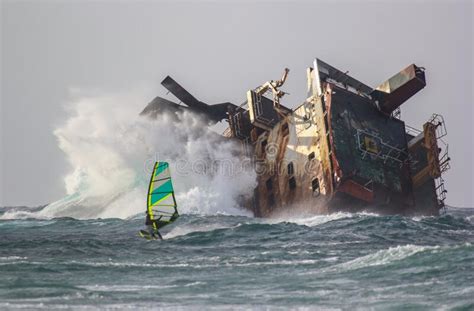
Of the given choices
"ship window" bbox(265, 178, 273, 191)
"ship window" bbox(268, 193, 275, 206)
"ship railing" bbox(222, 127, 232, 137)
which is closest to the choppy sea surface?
"ship window" bbox(268, 193, 275, 206)

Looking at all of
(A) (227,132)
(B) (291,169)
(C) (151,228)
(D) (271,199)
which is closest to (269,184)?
(D) (271,199)

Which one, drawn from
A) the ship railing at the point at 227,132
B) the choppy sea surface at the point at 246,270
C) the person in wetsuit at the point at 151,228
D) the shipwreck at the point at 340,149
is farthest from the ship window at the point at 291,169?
the person in wetsuit at the point at 151,228

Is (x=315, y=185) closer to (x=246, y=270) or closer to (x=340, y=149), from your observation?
(x=340, y=149)

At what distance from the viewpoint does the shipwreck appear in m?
44.4

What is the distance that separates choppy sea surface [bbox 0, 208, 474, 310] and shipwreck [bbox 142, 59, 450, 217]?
270 inches

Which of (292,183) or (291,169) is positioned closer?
(292,183)

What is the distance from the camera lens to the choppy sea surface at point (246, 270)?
20.6 m

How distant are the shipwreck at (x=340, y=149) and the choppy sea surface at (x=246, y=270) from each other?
6.87 metres

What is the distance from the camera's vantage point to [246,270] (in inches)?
1001

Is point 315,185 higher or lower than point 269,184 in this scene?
lower

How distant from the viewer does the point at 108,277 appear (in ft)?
80.2

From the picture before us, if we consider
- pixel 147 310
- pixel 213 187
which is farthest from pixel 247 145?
pixel 147 310

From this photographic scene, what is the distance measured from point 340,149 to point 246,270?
20433 mm

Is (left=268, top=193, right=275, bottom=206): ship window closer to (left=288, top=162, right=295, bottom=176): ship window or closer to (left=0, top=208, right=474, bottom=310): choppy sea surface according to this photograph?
(left=288, top=162, right=295, bottom=176): ship window
